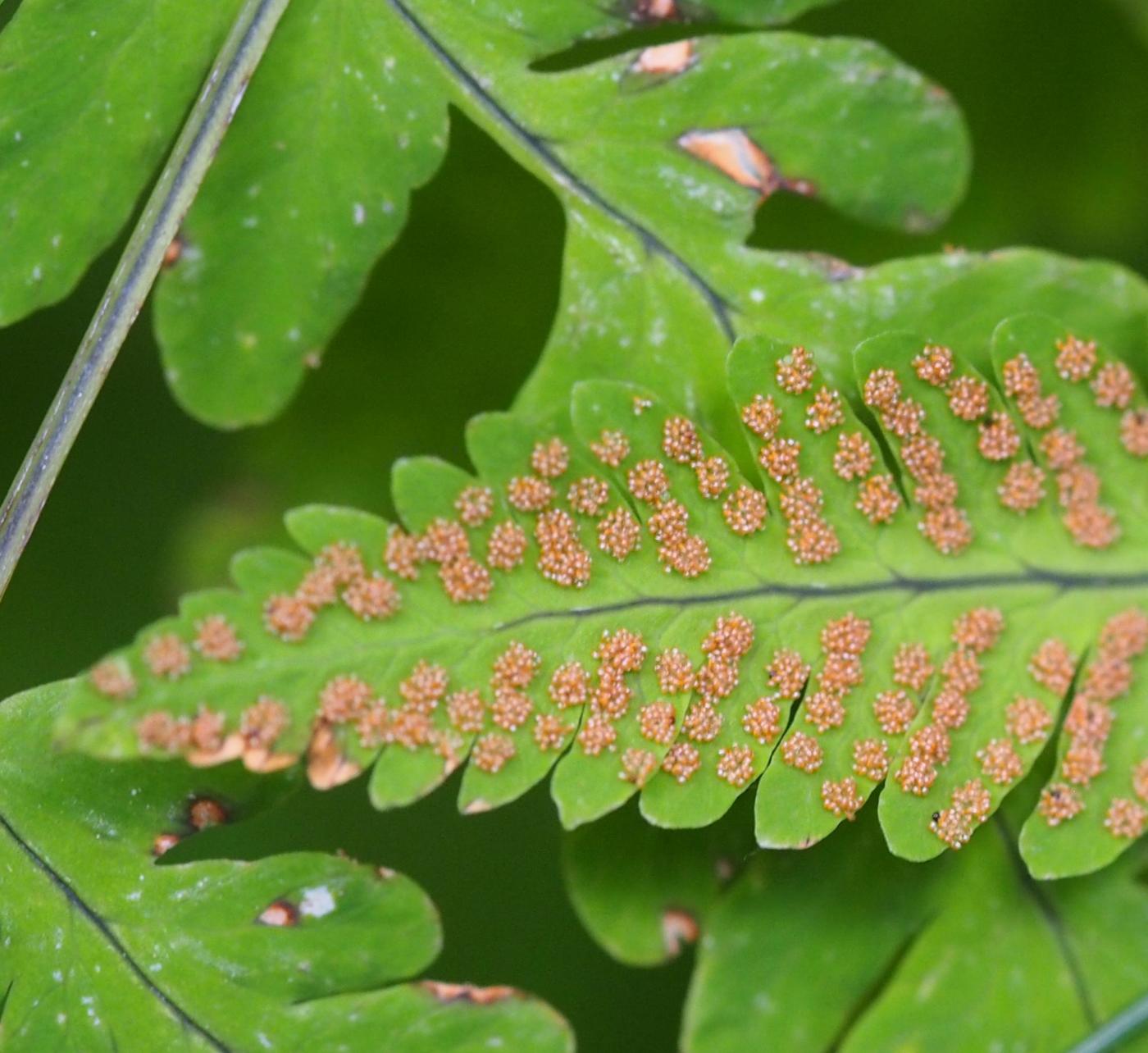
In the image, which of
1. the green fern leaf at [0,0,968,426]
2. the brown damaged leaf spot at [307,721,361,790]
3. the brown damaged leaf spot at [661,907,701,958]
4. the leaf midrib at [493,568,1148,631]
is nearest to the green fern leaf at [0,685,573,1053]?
the brown damaged leaf spot at [307,721,361,790]

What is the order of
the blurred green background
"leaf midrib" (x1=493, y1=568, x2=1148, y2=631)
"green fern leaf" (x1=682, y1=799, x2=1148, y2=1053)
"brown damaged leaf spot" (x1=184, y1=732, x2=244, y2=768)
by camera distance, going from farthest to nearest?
the blurred green background, "green fern leaf" (x1=682, y1=799, x2=1148, y2=1053), "leaf midrib" (x1=493, y1=568, x2=1148, y2=631), "brown damaged leaf spot" (x1=184, y1=732, x2=244, y2=768)

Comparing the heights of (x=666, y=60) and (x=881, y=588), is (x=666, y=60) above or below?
above

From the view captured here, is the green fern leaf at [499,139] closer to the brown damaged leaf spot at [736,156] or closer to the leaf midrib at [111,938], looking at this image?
the brown damaged leaf spot at [736,156]

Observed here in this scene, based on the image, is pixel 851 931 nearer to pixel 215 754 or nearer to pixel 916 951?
pixel 916 951

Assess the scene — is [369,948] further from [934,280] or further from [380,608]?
[934,280]

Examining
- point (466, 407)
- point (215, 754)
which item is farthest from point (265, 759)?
point (466, 407)

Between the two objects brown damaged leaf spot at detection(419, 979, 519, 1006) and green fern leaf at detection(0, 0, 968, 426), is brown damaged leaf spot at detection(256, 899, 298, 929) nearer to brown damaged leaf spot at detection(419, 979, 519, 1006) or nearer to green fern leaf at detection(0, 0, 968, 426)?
brown damaged leaf spot at detection(419, 979, 519, 1006)

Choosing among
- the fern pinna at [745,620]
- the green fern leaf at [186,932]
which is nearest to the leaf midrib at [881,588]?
the fern pinna at [745,620]
